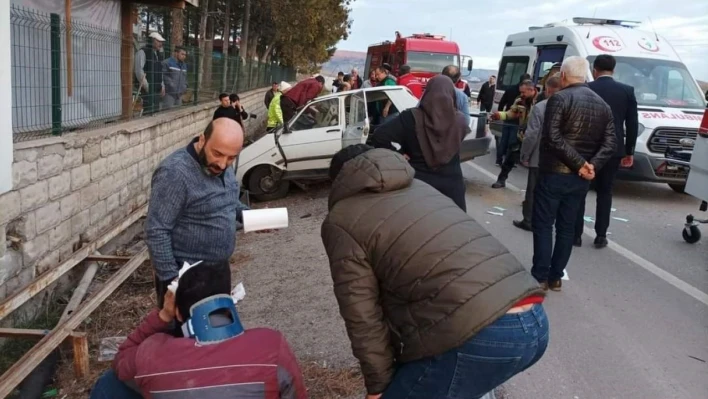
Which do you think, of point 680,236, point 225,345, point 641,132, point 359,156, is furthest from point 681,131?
point 225,345

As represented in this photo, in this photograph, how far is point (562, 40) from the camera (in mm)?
11453

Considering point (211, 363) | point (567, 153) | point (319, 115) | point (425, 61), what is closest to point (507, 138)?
point (319, 115)

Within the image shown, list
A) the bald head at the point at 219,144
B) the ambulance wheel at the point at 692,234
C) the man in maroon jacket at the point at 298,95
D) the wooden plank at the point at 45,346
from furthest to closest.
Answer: the man in maroon jacket at the point at 298,95 → the ambulance wheel at the point at 692,234 → the wooden plank at the point at 45,346 → the bald head at the point at 219,144

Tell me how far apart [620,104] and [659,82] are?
4848 mm

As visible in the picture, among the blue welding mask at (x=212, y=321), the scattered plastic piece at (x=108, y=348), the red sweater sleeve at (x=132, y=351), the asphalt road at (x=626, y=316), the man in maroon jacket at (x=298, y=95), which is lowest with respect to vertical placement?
the scattered plastic piece at (x=108, y=348)

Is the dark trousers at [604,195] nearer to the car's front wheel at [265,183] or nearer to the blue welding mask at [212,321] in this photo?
the car's front wheel at [265,183]

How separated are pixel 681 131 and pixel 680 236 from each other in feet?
8.54

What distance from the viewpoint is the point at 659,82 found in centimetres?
1038

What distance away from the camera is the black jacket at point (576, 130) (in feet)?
15.7

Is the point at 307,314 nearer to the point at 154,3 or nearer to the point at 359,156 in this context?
the point at 359,156

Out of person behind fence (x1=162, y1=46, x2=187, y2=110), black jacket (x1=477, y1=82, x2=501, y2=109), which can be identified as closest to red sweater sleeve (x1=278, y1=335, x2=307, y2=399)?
person behind fence (x1=162, y1=46, x2=187, y2=110)

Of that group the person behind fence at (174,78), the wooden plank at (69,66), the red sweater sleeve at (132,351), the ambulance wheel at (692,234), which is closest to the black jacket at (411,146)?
the red sweater sleeve at (132,351)

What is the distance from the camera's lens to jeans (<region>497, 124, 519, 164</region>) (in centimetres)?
1003

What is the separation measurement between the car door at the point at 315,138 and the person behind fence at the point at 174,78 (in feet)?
5.82
